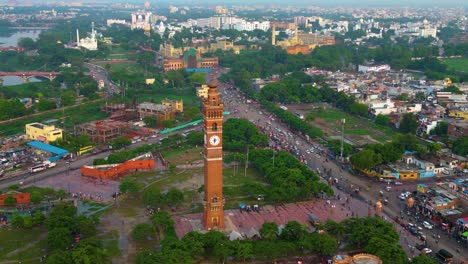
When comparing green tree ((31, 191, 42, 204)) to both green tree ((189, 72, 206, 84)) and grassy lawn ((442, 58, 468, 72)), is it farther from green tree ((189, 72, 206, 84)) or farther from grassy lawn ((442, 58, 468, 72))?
grassy lawn ((442, 58, 468, 72))

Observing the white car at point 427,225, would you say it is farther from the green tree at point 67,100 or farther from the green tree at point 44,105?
the green tree at point 67,100

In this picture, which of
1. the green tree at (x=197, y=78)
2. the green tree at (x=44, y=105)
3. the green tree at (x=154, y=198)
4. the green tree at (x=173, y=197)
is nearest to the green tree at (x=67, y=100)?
the green tree at (x=44, y=105)

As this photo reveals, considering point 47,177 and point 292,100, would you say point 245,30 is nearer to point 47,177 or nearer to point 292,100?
point 292,100

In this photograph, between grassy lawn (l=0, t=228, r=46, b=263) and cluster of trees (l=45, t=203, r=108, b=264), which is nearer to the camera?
cluster of trees (l=45, t=203, r=108, b=264)

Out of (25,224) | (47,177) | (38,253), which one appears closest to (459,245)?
(38,253)

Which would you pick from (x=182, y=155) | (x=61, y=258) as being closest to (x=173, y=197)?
(x=61, y=258)

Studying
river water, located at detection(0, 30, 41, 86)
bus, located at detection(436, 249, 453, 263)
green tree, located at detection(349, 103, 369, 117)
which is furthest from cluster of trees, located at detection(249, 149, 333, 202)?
river water, located at detection(0, 30, 41, 86)
